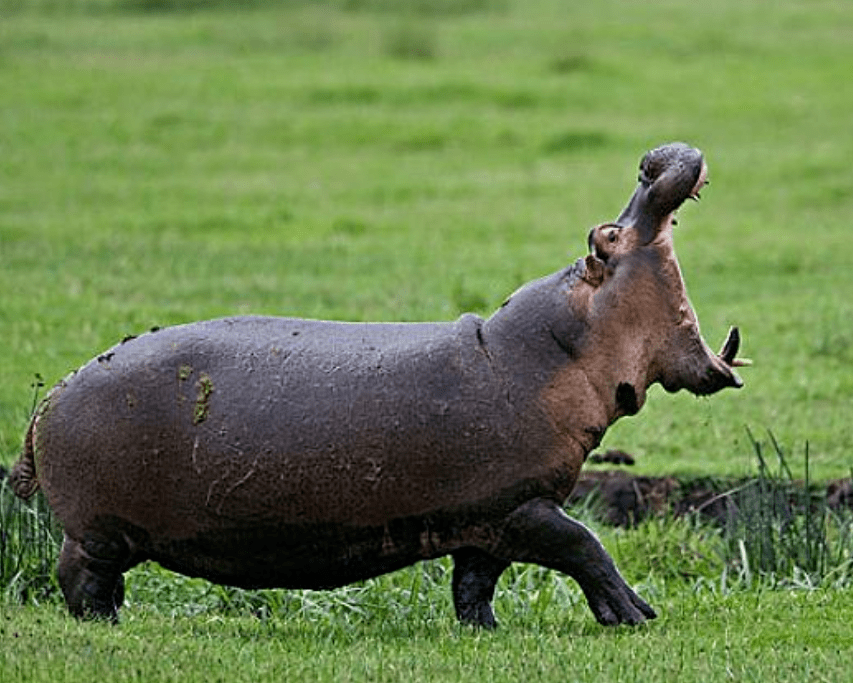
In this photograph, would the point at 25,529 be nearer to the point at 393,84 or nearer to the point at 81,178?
the point at 81,178

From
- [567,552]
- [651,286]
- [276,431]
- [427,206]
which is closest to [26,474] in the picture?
[276,431]

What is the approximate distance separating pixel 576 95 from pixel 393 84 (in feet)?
7.34

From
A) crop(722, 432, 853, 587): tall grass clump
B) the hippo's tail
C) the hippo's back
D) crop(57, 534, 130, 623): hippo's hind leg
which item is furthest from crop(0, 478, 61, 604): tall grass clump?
crop(722, 432, 853, 587): tall grass clump

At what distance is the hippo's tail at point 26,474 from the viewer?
743cm

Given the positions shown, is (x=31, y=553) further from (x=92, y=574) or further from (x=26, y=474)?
(x=92, y=574)

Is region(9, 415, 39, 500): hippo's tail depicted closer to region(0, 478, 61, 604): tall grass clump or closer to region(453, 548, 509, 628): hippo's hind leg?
region(0, 478, 61, 604): tall grass clump

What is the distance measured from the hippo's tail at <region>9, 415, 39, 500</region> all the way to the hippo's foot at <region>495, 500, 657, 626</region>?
1.65 metres

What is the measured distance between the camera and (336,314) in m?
15.5

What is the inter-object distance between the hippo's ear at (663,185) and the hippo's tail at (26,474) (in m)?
2.16

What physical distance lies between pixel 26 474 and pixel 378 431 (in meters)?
1.36

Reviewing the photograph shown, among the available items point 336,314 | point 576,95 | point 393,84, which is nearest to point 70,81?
point 393,84

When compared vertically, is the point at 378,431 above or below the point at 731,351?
below

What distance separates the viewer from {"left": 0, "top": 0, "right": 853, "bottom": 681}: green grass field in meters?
7.06

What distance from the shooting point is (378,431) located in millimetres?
6926
